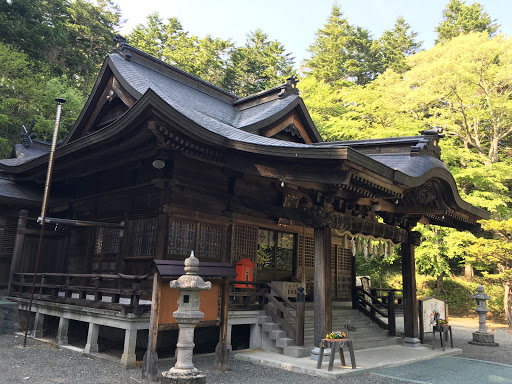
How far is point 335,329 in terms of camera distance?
10.1 metres

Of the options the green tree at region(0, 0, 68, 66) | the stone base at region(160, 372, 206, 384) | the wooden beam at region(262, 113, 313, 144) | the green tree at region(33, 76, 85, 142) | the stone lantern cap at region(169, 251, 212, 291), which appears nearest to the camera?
the stone base at region(160, 372, 206, 384)

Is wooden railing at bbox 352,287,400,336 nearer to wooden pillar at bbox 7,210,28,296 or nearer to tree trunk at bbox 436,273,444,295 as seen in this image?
wooden pillar at bbox 7,210,28,296

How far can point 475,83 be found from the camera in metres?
19.3

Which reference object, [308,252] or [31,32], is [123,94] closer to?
[308,252]

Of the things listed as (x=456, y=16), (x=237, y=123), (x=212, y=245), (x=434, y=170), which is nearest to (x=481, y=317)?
(x=434, y=170)

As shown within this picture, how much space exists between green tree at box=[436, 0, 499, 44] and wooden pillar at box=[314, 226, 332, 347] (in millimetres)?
28332

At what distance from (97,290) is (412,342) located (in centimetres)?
818

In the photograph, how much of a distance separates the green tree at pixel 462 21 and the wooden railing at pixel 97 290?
1212 inches

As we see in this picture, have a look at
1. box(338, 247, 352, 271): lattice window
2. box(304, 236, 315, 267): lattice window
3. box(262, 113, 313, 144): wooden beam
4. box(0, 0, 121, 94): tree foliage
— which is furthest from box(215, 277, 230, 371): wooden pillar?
box(0, 0, 121, 94): tree foliage

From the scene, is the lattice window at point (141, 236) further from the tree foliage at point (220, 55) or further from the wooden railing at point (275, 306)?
the tree foliage at point (220, 55)

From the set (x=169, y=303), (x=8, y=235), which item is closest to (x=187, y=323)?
(x=169, y=303)

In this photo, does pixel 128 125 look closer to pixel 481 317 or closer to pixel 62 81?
pixel 481 317

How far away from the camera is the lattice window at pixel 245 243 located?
398 inches

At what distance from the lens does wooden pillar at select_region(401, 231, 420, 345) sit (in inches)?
418
